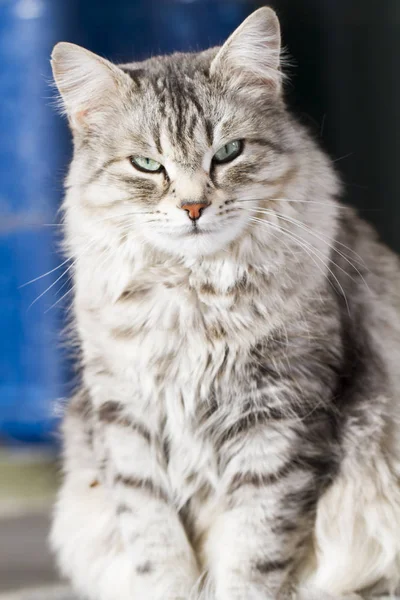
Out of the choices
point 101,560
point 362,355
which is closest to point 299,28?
point 362,355

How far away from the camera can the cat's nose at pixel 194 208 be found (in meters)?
1.26

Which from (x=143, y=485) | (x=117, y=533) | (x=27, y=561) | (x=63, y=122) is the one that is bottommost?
(x=27, y=561)

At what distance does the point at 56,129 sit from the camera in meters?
2.24

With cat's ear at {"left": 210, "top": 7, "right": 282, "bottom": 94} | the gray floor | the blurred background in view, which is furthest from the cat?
the blurred background

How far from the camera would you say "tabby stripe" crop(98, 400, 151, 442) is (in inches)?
56.2

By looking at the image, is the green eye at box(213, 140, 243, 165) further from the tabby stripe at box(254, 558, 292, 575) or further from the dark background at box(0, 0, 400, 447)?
the dark background at box(0, 0, 400, 447)

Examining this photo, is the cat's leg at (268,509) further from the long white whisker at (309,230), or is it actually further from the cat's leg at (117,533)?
the long white whisker at (309,230)

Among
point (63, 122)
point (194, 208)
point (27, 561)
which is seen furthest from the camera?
point (63, 122)

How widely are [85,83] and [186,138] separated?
21 cm

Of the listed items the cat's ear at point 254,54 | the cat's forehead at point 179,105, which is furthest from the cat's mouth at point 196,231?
the cat's ear at point 254,54

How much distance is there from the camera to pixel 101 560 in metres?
1.56

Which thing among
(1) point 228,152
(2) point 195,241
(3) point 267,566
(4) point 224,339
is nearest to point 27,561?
(3) point 267,566

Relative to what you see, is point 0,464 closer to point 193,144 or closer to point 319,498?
point 319,498

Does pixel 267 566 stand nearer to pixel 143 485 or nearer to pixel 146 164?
pixel 143 485
